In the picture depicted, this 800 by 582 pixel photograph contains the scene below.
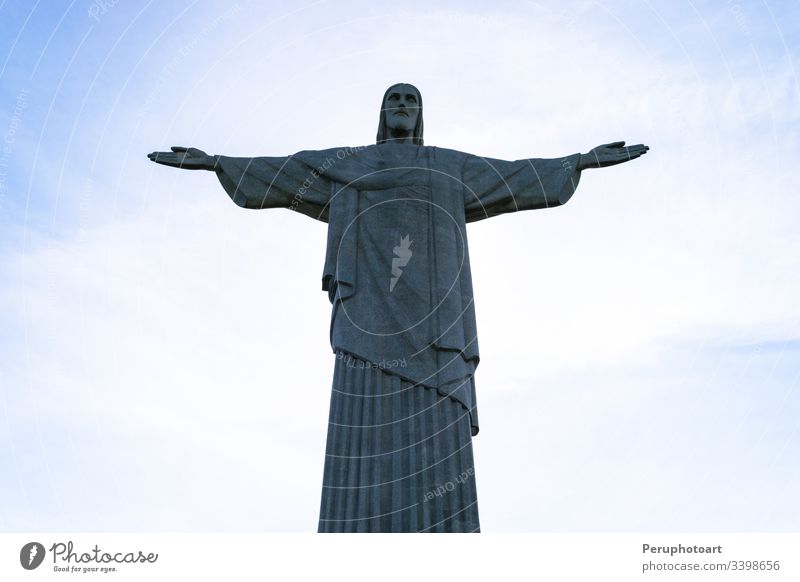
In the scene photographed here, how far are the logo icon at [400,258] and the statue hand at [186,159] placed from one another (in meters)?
2.90

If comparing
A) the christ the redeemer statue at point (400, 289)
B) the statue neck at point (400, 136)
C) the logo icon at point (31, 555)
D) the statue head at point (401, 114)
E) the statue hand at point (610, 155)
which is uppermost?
the statue head at point (401, 114)

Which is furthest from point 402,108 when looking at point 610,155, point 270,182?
point 610,155

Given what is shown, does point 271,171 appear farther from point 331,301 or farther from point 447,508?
point 447,508

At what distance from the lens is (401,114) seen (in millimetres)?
14250

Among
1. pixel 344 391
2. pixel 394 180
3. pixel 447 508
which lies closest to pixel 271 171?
pixel 394 180

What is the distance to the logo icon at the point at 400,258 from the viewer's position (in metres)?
12.8

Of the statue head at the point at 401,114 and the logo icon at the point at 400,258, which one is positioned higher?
the statue head at the point at 401,114

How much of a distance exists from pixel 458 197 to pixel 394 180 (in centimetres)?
91

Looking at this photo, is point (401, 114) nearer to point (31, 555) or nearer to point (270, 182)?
point (270, 182)

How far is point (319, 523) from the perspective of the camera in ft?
37.9

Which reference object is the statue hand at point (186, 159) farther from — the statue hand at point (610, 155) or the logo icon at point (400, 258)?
the statue hand at point (610, 155)

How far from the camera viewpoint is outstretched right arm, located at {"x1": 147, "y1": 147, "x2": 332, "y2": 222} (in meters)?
13.8

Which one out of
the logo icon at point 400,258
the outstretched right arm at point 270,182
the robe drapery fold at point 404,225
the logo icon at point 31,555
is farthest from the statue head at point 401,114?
the logo icon at point 31,555

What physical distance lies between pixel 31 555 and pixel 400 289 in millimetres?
5254
